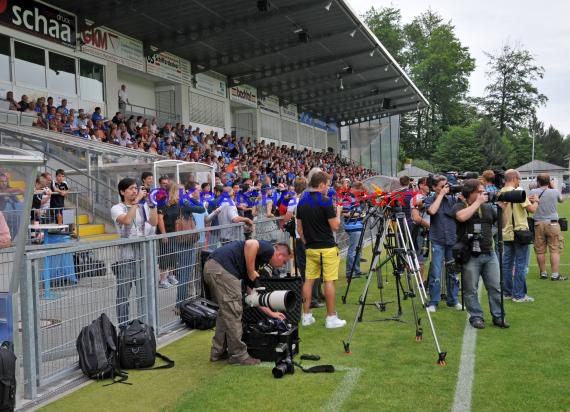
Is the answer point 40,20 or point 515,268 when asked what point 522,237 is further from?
point 40,20

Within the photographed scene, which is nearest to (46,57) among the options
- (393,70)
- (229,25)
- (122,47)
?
(122,47)

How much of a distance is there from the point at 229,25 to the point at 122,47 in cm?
420

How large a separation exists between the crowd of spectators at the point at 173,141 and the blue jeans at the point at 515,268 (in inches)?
400

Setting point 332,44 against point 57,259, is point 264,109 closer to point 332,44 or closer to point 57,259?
point 332,44

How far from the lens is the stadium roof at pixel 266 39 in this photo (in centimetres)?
1867

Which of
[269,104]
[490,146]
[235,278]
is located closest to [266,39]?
[269,104]

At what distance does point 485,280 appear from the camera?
6.54 metres

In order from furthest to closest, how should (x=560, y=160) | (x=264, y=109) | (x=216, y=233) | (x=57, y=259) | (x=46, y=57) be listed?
(x=560, y=160) → (x=264, y=109) → (x=46, y=57) → (x=216, y=233) → (x=57, y=259)

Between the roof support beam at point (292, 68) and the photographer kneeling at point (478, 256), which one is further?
the roof support beam at point (292, 68)

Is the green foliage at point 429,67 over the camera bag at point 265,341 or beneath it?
over

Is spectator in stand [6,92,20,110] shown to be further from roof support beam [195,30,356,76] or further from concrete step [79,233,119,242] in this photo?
roof support beam [195,30,356,76]

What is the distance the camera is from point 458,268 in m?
6.65

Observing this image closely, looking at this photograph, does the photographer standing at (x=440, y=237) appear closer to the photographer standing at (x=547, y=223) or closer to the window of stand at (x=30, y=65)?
the photographer standing at (x=547, y=223)

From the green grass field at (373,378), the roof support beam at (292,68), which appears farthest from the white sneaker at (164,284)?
the roof support beam at (292,68)
